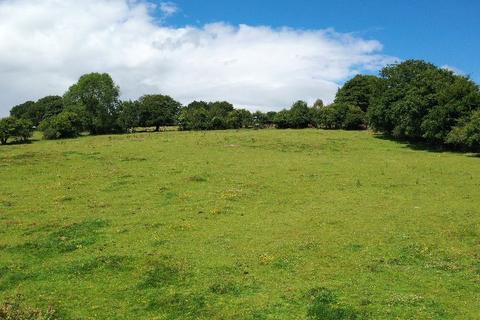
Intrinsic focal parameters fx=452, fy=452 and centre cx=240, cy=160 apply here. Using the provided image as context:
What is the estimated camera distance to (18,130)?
6738cm

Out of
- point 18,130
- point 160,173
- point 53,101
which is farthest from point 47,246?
point 53,101

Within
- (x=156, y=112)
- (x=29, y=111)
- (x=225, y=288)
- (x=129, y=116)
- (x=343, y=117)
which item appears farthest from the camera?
(x=29, y=111)

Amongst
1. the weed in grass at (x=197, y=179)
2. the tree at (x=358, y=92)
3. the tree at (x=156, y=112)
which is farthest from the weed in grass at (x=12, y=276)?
the tree at (x=358, y=92)

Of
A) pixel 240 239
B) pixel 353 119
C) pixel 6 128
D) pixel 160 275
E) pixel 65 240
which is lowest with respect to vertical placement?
pixel 160 275

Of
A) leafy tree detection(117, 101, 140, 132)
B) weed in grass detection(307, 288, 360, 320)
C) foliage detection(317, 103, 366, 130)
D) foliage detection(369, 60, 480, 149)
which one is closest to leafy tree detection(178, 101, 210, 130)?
leafy tree detection(117, 101, 140, 132)

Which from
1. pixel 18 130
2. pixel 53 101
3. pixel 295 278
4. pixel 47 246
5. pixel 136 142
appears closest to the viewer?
pixel 295 278

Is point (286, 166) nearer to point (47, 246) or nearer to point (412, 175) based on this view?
point (412, 175)

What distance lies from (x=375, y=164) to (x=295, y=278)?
32.3 m

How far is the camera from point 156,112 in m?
92.2

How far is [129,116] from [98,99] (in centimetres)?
789

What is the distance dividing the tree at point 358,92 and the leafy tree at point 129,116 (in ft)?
141

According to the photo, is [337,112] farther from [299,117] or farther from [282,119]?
[282,119]

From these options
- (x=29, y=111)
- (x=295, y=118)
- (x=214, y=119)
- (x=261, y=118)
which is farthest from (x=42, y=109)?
(x=295, y=118)

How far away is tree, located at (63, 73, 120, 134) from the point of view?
88750 millimetres
